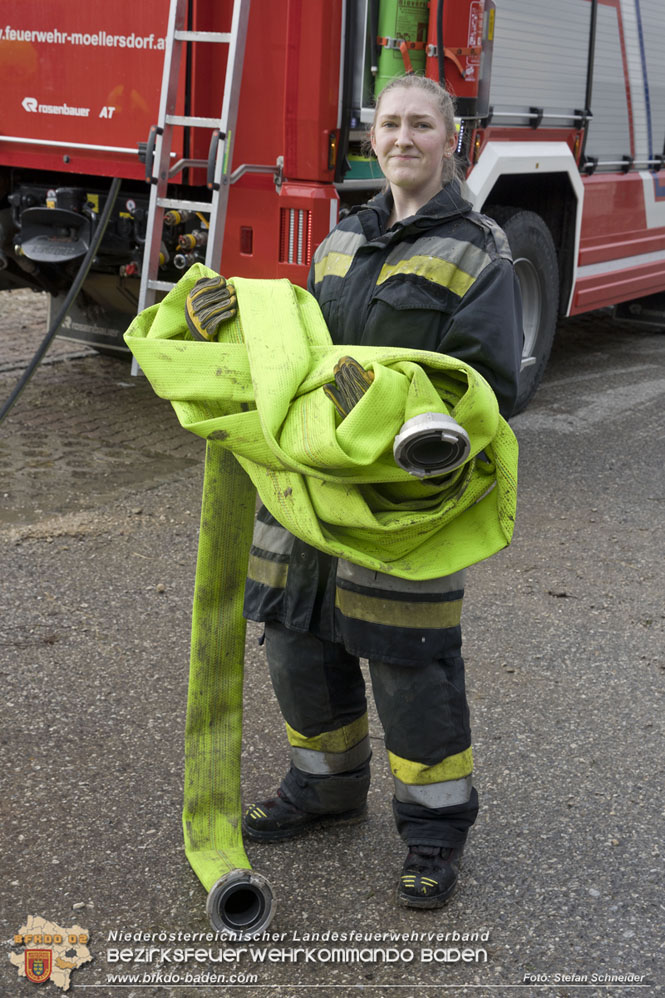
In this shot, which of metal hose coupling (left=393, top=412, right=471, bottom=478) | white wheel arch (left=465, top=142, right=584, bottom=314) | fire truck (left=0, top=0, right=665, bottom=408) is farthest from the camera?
white wheel arch (left=465, top=142, right=584, bottom=314)

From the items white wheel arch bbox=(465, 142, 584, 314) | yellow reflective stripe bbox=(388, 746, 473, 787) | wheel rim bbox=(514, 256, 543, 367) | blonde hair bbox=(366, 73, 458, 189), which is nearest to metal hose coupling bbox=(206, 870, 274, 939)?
yellow reflective stripe bbox=(388, 746, 473, 787)

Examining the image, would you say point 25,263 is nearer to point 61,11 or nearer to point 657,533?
point 61,11

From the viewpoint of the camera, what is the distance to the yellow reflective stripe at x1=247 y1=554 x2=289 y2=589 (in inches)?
101

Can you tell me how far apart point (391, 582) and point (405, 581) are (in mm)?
30

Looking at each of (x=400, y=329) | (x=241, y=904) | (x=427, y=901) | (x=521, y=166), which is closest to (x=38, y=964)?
(x=241, y=904)

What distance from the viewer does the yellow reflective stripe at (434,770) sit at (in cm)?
250

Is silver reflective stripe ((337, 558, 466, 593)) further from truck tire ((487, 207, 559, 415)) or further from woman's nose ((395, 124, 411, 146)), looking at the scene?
truck tire ((487, 207, 559, 415))

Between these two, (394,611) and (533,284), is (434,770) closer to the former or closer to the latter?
(394,611)

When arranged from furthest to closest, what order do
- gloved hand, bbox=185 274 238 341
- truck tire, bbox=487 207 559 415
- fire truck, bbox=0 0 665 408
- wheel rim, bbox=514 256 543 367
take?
wheel rim, bbox=514 256 543 367 → truck tire, bbox=487 207 559 415 → fire truck, bbox=0 0 665 408 → gloved hand, bbox=185 274 238 341

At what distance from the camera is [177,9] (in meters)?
4.83

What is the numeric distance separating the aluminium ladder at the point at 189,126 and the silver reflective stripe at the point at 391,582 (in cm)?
268

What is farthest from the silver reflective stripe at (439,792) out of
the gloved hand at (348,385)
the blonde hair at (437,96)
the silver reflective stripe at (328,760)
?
the blonde hair at (437,96)

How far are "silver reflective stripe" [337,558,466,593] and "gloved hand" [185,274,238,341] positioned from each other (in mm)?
585

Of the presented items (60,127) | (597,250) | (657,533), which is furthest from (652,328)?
(60,127)
